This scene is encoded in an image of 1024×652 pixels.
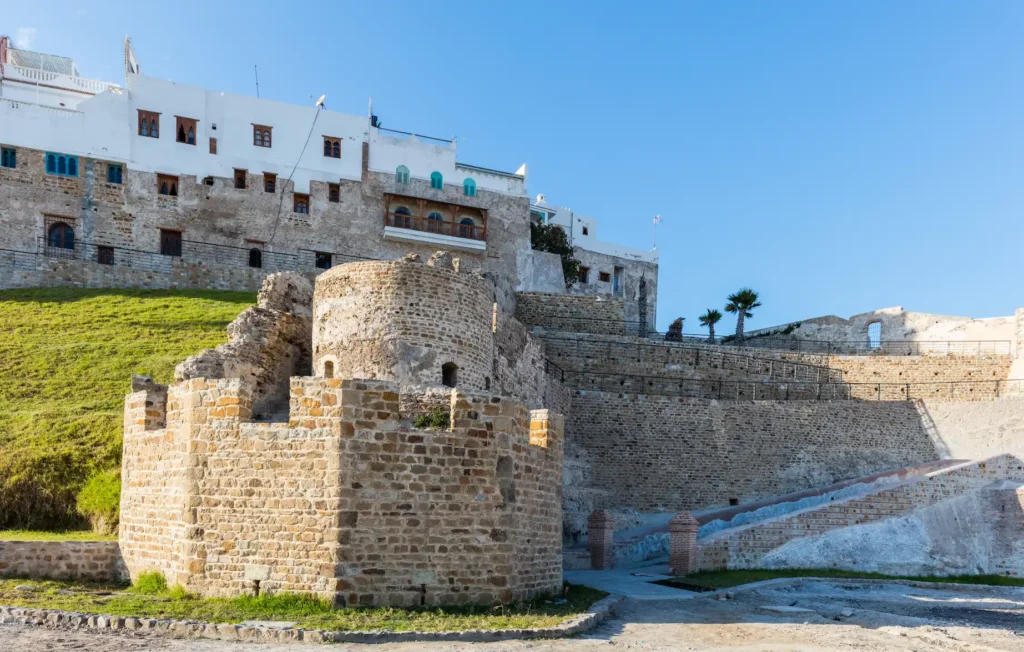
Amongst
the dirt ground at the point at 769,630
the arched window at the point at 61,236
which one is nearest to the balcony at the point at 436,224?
the arched window at the point at 61,236

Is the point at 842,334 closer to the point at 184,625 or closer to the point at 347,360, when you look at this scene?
the point at 347,360

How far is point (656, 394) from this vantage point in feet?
95.9

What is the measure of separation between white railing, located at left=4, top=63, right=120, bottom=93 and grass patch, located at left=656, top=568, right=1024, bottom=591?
117 feet

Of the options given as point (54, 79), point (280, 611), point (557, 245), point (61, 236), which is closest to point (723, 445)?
point (557, 245)

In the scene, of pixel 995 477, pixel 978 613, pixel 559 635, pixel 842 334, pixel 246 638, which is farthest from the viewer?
pixel 842 334

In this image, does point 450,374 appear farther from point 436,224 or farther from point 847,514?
point 436,224

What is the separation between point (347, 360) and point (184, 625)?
9061mm

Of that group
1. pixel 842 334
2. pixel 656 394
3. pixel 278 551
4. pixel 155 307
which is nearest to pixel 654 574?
pixel 278 551

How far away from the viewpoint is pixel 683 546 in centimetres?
1678

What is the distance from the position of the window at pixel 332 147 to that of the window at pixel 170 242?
7.55 metres

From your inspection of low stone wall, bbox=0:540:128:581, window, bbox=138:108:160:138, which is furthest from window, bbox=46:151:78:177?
low stone wall, bbox=0:540:128:581

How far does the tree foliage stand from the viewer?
4425 centimetres

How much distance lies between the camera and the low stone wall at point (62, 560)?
1018cm

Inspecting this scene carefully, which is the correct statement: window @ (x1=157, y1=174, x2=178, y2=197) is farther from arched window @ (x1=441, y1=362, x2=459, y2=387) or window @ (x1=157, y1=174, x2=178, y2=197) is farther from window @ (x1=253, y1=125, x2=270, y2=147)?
arched window @ (x1=441, y1=362, x2=459, y2=387)
